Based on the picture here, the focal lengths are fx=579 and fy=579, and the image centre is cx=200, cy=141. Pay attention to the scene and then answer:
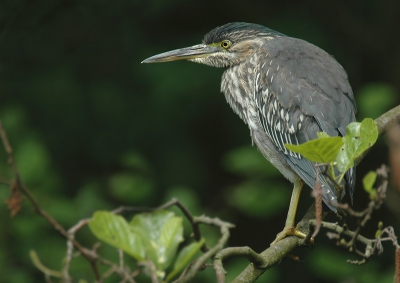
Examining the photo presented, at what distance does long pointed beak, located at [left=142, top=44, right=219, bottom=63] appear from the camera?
3434mm

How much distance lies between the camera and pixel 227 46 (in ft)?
11.5

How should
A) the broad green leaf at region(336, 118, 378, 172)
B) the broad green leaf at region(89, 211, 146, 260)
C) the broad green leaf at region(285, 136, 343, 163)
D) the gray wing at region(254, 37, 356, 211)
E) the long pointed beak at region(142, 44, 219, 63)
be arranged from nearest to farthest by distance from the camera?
the broad green leaf at region(89, 211, 146, 260), the broad green leaf at region(285, 136, 343, 163), the broad green leaf at region(336, 118, 378, 172), the gray wing at region(254, 37, 356, 211), the long pointed beak at region(142, 44, 219, 63)

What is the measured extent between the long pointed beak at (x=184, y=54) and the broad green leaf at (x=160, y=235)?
2371 millimetres

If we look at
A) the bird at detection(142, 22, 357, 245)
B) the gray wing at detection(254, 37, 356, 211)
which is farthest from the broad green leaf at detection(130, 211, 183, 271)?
the gray wing at detection(254, 37, 356, 211)

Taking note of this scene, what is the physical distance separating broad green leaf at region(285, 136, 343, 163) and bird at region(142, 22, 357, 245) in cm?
121

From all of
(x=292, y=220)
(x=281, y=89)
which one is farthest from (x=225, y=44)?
(x=292, y=220)

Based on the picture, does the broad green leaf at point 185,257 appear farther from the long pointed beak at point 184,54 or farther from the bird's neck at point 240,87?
the long pointed beak at point 184,54

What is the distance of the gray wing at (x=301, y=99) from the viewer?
2.74 m

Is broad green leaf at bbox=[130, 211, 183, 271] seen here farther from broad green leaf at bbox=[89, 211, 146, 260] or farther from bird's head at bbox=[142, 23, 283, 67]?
bird's head at bbox=[142, 23, 283, 67]

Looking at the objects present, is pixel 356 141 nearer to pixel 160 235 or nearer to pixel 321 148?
pixel 321 148

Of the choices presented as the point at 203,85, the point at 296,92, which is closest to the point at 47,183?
the point at 203,85

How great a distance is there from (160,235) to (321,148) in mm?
429

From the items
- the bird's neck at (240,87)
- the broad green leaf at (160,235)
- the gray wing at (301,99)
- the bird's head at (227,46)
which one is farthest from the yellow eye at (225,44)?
the broad green leaf at (160,235)

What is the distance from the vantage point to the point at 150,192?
12.0ft
